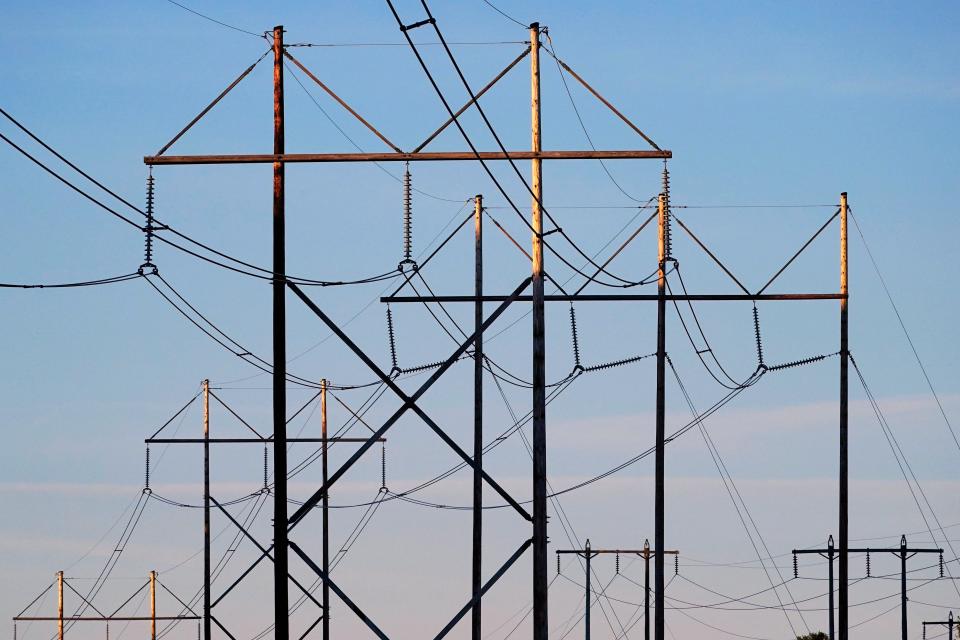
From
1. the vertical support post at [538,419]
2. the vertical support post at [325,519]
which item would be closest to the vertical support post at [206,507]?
the vertical support post at [325,519]

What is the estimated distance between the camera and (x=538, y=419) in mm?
35125

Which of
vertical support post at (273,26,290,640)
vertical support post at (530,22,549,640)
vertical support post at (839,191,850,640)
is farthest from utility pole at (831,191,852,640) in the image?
vertical support post at (273,26,290,640)

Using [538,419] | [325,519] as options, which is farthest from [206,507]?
[538,419]

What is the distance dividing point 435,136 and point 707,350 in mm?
16595

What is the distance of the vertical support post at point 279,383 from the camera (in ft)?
97.9

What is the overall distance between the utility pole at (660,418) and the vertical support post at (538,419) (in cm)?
1098

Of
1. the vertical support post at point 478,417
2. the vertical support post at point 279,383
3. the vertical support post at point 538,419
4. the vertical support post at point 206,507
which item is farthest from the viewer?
the vertical support post at point 206,507

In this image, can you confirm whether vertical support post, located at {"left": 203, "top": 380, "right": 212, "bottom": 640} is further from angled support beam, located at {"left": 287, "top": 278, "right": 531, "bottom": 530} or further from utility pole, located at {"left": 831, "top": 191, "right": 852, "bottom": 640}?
angled support beam, located at {"left": 287, "top": 278, "right": 531, "bottom": 530}

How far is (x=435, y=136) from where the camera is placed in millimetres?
31547

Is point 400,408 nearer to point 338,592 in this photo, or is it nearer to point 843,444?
point 338,592

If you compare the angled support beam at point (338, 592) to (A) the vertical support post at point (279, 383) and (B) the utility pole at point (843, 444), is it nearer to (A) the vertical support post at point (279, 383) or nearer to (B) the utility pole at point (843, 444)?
(A) the vertical support post at point (279, 383)

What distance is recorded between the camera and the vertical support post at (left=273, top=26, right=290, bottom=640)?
97.9ft

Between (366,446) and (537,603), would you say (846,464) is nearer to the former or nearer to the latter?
(537,603)

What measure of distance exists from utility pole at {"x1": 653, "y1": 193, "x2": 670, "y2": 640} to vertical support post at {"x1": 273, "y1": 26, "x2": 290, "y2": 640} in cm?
1577
